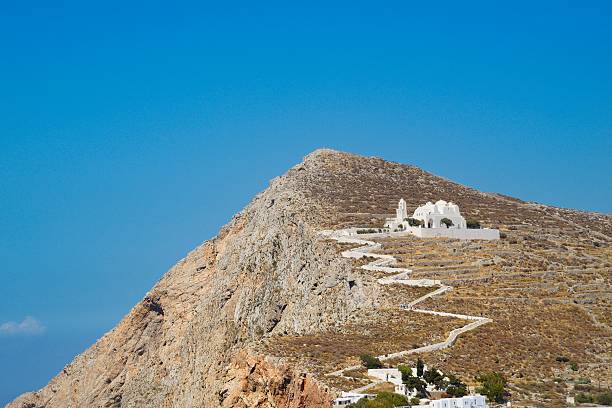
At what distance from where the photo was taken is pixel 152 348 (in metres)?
131

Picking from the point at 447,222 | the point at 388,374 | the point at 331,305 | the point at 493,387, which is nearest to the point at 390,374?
the point at 388,374

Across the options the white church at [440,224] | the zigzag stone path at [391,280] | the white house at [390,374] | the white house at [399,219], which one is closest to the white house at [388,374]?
the white house at [390,374]

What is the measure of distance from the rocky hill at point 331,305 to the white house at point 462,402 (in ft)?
19.7

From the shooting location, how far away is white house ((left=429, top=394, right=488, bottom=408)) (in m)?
60.8

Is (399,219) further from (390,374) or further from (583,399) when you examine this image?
(583,399)

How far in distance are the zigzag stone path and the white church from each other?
2902 millimetres

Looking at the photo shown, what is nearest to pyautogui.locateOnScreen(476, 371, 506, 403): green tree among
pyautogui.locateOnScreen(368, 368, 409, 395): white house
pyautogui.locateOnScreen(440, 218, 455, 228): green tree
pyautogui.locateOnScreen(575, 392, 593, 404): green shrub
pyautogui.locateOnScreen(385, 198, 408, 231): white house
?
pyautogui.locateOnScreen(575, 392, 593, 404): green shrub

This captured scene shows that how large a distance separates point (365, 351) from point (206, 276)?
195 ft

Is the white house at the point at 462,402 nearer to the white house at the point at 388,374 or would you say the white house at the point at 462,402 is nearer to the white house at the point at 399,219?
the white house at the point at 388,374

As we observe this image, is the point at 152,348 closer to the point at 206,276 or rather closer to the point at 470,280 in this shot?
the point at 206,276

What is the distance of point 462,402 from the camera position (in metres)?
61.9

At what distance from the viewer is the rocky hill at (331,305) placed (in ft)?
247

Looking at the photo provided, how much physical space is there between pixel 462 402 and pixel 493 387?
4.92 metres

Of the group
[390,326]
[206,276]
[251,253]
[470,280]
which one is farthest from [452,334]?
[206,276]
